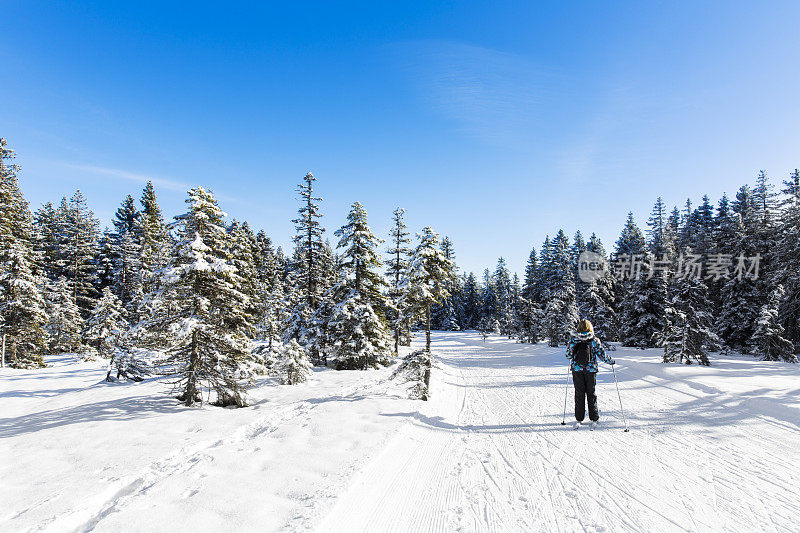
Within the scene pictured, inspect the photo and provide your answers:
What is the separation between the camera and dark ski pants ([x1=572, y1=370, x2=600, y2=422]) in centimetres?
788

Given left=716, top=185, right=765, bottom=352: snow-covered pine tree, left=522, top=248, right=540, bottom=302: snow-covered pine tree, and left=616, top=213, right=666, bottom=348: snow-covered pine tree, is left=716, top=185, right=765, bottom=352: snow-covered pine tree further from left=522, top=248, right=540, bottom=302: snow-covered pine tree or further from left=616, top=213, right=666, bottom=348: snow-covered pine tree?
left=522, top=248, right=540, bottom=302: snow-covered pine tree

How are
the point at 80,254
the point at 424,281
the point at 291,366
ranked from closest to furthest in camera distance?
the point at 424,281
the point at 291,366
the point at 80,254

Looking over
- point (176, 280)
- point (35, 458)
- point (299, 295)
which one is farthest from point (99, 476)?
point (299, 295)

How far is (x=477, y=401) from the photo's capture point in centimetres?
1242

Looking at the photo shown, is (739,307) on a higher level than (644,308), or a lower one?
higher

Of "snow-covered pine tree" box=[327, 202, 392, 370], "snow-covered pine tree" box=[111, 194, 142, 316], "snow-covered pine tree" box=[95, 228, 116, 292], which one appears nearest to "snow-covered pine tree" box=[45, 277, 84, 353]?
"snow-covered pine tree" box=[111, 194, 142, 316]

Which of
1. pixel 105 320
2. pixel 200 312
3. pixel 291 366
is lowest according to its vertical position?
pixel 291 366

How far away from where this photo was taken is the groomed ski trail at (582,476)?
4.16m

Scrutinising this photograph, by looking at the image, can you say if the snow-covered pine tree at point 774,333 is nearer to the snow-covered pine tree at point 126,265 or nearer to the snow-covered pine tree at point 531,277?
the snow-covered pine tree at point 531,277

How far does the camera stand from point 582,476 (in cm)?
531

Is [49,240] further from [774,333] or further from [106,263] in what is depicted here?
[774,333]

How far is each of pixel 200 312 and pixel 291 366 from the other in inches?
242

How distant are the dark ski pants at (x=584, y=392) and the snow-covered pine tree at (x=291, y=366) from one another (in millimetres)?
14045

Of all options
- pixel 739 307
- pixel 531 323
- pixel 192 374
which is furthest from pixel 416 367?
pixel 531 323
